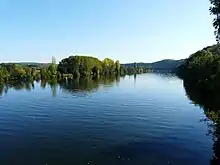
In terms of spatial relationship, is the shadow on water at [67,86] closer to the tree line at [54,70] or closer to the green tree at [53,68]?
the tree line at [54,70]

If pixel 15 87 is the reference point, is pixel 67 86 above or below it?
above

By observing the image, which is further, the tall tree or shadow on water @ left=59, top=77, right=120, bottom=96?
shadow on water @ left=59, top=77, right=120, bottom=96

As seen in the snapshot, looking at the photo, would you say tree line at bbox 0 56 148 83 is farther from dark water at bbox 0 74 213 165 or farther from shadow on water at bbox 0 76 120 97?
dark water at bbox 0 74 213 165

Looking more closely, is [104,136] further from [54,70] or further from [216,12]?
[54,70]

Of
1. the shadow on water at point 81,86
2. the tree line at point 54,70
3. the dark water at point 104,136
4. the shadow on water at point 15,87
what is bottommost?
the dark water at point 104,136

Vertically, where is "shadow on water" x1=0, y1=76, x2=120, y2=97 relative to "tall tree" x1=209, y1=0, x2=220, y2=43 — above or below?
below

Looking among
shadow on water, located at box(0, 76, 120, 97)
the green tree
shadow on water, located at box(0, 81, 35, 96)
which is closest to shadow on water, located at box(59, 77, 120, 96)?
shadow on water, located at box(0, 76, 120, 97)

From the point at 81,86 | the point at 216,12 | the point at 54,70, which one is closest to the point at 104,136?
the point at 216,12

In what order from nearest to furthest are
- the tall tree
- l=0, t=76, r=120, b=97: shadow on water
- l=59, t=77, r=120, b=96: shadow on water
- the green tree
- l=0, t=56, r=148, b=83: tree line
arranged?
the tall tree < l=59, t=77, r=120, b=96: shadow on water < l=0, t=76, r=120, b=97: shadow on water < l=0, t=56, r=148, b=83: tree line < the green tree

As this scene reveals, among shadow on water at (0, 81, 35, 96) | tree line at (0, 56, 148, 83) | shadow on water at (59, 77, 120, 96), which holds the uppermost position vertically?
tree line at (0, 56, 148, 83)

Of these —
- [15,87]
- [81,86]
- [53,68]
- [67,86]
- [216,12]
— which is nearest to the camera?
[216,12]

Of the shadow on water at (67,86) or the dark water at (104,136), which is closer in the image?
the dark water at (104,136)

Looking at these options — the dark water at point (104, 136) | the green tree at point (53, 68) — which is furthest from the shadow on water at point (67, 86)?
the green tree at point (53, 68)

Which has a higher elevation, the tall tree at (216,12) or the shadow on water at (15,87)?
the tall tree at (216,12)
